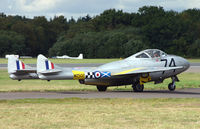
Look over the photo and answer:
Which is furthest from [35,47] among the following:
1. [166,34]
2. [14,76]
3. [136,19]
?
[14,76]

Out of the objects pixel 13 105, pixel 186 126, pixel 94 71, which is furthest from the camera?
pixel 94 71

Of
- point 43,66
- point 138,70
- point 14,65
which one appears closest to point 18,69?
point 14,65

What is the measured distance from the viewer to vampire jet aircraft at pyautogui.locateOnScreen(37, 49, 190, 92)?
2288 cm

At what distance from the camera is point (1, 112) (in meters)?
14.9

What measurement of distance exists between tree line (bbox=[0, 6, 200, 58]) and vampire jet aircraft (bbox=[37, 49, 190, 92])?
183ft

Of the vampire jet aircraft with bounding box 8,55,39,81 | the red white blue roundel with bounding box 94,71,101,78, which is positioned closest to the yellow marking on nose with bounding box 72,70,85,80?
the red white blue roundel with bounding box 94,71,101,78

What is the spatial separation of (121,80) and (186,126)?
491 inches

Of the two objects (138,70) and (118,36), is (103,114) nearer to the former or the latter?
(138,70)

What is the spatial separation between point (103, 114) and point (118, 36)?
2700 inches

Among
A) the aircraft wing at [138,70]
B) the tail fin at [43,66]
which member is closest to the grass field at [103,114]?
the tail fin at [43,66]

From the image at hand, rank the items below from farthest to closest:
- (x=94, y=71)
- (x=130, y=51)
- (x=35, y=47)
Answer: (x=35, y=47) < (x=130, y=51) < (x=94, y=71)

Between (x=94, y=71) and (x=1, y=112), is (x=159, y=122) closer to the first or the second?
(x=1, y=112)

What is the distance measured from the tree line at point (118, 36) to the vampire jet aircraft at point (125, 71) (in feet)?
183

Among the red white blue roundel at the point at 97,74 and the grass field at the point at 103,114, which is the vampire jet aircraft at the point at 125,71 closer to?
the red white blue roundel at the point at 97,74
